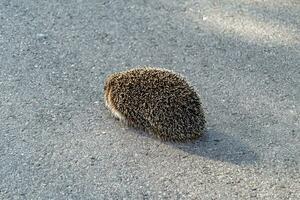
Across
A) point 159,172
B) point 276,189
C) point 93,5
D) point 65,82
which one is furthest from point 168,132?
point 93,5

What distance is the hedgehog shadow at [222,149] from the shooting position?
4.60 metres

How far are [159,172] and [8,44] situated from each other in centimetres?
235

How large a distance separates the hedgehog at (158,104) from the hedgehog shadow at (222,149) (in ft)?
0.21

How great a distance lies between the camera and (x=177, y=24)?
6402 mm

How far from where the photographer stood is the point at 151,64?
5.74m

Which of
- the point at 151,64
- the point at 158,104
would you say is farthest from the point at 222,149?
the point at 151,64

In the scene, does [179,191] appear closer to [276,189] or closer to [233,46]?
[276,189]

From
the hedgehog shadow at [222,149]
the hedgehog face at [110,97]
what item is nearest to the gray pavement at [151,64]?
the hedgehog shadow at [222,149]

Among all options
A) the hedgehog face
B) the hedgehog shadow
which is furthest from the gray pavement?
the hedgehog face

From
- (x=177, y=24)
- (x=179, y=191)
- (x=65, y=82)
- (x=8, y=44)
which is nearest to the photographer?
(x=179, y=191)

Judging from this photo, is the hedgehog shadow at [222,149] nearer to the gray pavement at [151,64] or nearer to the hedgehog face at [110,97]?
the gray pavement at [151,64]

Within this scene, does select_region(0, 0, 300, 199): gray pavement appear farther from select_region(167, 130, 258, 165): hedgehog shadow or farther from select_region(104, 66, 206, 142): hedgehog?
select_region(104, 66, 206, 142): hedgehog

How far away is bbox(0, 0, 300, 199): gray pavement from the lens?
4371mm

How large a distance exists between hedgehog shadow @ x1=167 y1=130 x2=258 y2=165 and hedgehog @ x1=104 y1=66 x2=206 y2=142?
0.21 ft
